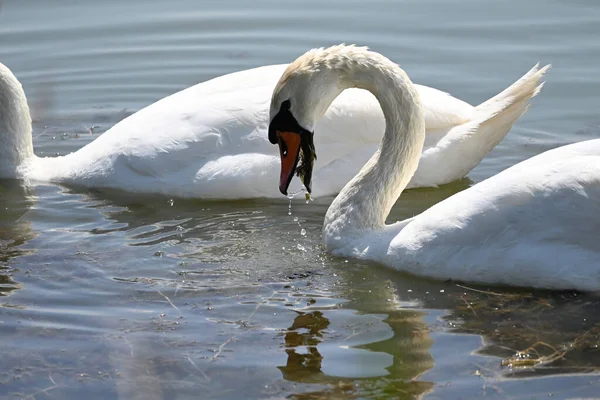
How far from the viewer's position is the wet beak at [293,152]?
8.12 meters

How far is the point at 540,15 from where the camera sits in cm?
1378

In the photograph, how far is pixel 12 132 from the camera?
418 inches

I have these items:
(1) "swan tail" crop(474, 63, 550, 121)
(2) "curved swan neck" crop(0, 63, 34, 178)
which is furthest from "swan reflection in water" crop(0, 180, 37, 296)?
(1) "swan tail" crop(474, 63, 550, 121)

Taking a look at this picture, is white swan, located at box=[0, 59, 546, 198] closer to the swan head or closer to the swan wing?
the swan head

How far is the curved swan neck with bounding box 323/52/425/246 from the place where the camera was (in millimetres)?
8070

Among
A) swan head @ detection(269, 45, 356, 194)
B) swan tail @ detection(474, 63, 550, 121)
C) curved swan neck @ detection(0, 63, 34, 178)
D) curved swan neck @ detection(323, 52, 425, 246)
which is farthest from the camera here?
curved swan neck @ detection(0, 63, 34, 178)

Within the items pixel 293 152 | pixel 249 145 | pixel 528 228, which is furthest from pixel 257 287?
pixel 249 145

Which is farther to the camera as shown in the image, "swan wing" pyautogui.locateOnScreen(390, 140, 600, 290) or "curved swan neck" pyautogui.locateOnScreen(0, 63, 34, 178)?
"curved swan neck" pyautogui.locateOnScreen(0, 63, 34, 178)

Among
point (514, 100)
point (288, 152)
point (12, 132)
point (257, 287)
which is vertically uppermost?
point (514, 100)

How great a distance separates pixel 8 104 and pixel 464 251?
17.0 ft

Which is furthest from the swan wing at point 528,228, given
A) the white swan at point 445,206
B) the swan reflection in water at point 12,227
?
the swan reflection in water at point 12,227

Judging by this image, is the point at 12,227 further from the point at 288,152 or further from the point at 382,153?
the point at 382,153

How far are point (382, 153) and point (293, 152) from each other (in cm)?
68

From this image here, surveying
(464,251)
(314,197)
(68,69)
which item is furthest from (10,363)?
(68,69)
